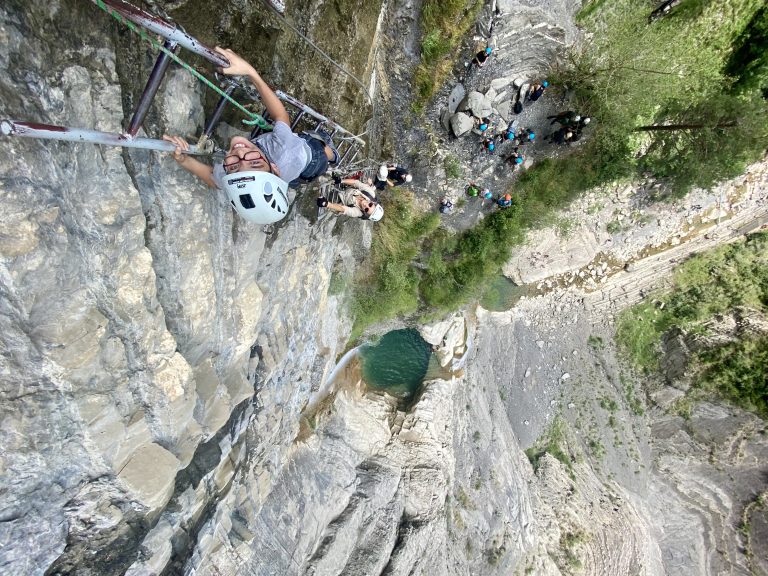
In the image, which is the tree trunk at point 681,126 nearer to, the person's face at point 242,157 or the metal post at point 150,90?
the person's face at point 242,157

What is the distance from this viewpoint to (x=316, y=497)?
26.6 ft

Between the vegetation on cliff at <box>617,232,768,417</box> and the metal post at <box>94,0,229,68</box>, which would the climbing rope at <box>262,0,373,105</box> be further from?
the vegetation on cliff at <box>617,232,768,417</box>

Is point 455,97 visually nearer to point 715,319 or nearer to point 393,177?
point 393,177

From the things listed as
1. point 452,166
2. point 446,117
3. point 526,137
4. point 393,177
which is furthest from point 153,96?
point 526,137

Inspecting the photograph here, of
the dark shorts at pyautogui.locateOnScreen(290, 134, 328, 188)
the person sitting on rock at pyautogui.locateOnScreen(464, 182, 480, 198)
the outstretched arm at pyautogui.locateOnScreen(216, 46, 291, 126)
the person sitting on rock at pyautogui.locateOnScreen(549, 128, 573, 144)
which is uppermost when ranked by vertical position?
the person sitting on rock at pyautogui.locateOnScreen(549, 128, 573, 144)

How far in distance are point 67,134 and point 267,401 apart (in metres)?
5.22

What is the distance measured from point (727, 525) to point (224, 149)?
45.7 feet

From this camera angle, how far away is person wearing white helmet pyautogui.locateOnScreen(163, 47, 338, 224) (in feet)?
11.4

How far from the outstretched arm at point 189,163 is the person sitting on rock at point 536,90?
276 inches

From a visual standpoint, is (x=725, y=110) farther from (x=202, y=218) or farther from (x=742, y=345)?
(x=202, y=218)

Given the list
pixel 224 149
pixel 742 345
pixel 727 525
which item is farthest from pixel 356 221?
pixel 727 525

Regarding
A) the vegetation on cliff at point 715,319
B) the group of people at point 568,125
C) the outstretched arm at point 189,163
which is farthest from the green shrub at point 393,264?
the vegetation on cliff at point 715,319

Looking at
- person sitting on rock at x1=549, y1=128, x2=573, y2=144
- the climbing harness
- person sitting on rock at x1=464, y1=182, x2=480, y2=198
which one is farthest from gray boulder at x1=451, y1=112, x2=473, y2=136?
the climbing harness

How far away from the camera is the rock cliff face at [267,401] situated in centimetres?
293
